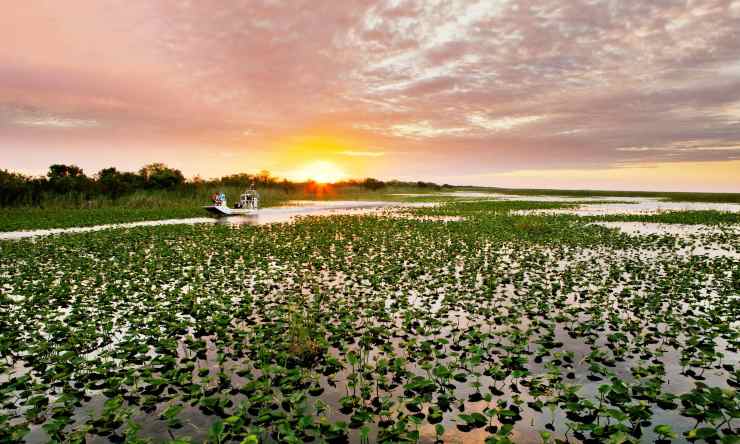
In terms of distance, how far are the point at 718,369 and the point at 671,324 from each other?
6.42 ft

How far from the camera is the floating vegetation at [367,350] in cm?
452

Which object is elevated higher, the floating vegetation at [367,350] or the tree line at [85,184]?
the tree line at [85,184]

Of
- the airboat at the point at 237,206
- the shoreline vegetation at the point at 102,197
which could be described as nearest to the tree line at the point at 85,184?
the shoreline vegetation at the point at 102,197

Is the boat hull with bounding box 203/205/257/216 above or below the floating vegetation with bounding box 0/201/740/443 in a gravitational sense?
above

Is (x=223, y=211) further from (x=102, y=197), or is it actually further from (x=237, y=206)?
(x=102, y=197)

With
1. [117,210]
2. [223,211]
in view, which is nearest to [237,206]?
[223,211]

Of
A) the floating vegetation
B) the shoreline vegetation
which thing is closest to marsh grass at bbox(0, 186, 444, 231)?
the shoreline vegetation

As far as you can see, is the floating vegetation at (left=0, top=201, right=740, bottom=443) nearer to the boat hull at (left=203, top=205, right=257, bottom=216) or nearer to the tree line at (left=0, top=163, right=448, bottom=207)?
the boat hull at (left=203, top=205, right=257, bottom=216)

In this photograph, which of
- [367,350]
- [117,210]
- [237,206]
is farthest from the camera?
[237,206]

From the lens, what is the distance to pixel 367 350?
669 centimetres

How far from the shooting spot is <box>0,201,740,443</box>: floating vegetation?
4520mm

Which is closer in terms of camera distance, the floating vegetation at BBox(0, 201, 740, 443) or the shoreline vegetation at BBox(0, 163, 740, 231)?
the floating vegetation at BBox(0, 201, 740, 443)

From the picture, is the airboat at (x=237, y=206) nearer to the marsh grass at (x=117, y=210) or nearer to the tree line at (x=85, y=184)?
the marsh grass at (x=117, y=210)

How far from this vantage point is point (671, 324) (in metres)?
7.87
